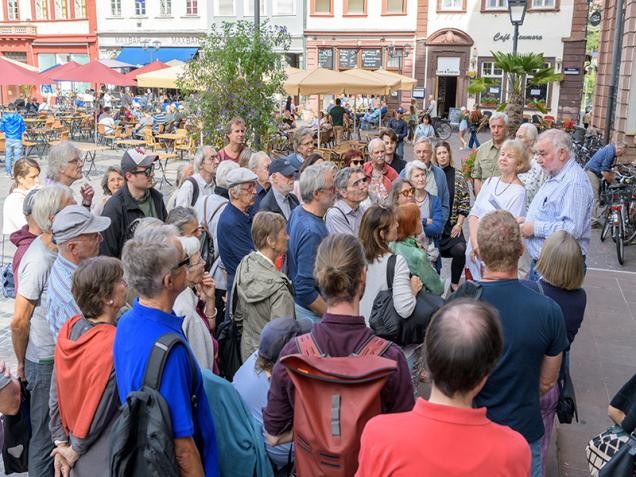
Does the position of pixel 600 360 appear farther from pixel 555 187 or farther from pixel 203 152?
pixel 203 152

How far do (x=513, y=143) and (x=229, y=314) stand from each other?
9.36 feet

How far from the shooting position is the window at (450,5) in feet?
109

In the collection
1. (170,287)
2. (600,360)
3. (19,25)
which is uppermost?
(19,25)

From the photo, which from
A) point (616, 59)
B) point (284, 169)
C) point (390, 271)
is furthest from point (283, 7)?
point (390, 271)

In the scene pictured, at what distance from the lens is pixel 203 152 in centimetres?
659

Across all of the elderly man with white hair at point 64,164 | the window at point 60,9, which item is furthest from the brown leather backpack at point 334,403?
the window at point 60,9

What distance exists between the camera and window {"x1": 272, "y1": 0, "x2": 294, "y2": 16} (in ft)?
121

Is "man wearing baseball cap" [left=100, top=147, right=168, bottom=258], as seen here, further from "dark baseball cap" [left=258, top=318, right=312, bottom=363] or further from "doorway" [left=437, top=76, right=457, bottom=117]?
"doorway" [left=437, top=76, right=457, bottom=117]

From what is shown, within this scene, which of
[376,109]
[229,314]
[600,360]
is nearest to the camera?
[229,314]

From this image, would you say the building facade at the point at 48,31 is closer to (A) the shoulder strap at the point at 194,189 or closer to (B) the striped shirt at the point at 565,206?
(A) the shoulder strap at the point at 194,189

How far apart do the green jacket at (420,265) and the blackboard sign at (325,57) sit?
34153 millimetres

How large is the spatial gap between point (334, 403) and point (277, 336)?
73cm

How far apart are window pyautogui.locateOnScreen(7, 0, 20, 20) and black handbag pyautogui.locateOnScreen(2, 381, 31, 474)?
48552 mm

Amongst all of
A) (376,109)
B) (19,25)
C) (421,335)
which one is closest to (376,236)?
(421,335)
